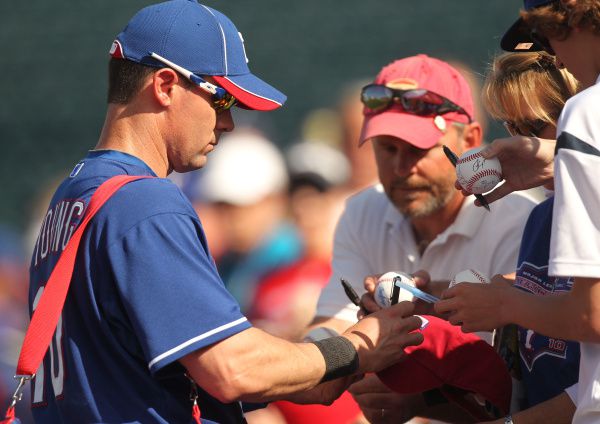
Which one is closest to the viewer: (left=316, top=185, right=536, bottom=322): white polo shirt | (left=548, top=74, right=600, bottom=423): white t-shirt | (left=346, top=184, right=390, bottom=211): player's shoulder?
(left=548, top=74, right=600, bottom=423): white t-shirt

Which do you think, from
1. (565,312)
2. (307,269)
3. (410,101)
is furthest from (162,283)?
(307,269)

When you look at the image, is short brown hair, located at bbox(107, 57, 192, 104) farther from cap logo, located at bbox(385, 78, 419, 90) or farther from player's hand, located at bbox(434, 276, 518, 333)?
cap logo, located at bbox(385, 78, 419, 90)

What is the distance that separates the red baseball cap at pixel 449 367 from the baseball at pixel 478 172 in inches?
Answer: 18.1

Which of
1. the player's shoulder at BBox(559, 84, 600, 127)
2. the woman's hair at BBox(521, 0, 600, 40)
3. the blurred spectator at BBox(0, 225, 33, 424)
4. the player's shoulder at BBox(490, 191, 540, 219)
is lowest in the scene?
the blurred spectator at BBox(0, 225, 33, 424)

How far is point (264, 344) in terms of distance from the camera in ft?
8.83

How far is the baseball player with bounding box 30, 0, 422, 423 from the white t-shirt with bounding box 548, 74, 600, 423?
0.76m

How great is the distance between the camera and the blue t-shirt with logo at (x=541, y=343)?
3033 mm

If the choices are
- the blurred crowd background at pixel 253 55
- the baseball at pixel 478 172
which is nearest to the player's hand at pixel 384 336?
the baseball at pixel 478 172

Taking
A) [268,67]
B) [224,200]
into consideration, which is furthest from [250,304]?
[268,67]

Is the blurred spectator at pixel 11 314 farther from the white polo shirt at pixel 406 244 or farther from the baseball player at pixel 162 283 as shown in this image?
the baseball player at pixel 162 283

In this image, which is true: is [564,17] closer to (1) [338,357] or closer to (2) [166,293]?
(1) [338,357]

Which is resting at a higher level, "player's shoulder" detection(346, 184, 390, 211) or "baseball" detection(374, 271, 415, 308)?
"player's shoulder" detection(346, 184, 390, 211)

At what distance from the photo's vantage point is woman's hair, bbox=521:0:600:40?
2.52 metres

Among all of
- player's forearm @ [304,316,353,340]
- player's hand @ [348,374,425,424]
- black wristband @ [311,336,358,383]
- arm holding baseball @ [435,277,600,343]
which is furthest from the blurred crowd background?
arm holding baseball @ [435,277,600,343]
